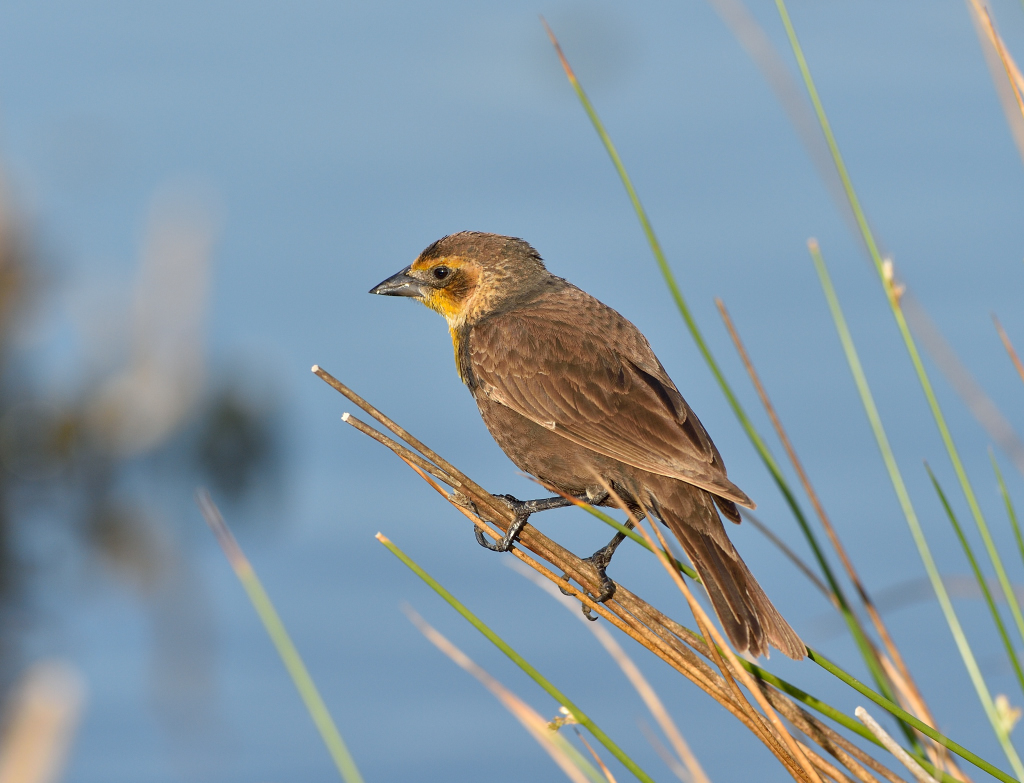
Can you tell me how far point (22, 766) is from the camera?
3.51m

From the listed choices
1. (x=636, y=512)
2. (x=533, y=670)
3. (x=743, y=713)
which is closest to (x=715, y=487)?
(x=636, y=512)

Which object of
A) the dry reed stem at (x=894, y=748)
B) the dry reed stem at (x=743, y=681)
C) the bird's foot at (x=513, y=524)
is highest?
the bird's foot at (x=513, y=524)

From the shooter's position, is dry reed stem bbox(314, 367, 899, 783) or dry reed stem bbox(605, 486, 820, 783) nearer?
dry reed stem bbox(605, 486, 820, 783)

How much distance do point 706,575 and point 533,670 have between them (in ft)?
3.66

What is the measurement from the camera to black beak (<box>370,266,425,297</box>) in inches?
175

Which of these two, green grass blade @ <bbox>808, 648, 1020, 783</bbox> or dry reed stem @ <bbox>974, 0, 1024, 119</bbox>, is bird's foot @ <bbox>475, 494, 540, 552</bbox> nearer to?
green grass blade @ <bbox>808, 648, 1020, 783</bbox>

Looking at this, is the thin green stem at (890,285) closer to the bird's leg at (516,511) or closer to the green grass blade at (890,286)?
the green grass blade at (890,286)

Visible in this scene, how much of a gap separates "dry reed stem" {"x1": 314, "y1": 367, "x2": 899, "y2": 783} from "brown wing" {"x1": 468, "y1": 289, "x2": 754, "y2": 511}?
526mm

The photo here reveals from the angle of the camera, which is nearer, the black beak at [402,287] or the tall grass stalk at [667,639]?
the tall grass stalk at [667,639]

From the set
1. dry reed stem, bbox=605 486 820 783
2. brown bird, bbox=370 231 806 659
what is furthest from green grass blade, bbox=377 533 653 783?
brown bird, bbox=370 231 806 659

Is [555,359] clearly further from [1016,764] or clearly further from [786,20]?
[1016,764]

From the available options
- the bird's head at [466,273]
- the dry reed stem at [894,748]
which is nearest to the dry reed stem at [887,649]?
the dry reed stem at [894,748]

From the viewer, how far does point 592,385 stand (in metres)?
3.59

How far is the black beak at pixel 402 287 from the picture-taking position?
4434mm
